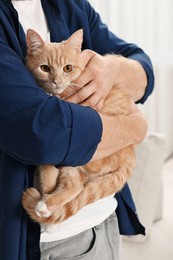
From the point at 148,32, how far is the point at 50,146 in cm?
229

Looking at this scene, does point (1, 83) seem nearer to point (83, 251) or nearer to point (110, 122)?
point (110, 122)

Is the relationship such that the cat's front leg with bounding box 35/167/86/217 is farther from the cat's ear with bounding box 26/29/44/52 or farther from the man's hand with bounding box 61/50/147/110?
the cat's ear with bounding box 26/29/44/52

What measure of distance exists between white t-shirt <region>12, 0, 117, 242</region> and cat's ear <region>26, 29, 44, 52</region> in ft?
0.17

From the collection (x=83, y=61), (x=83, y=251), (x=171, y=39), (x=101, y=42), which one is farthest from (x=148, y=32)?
(x=83, y=251)

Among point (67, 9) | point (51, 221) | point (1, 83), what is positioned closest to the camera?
point (1, 83)

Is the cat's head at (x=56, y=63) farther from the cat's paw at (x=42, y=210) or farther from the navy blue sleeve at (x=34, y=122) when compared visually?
→ the cat's paw at (x=42, y=210)

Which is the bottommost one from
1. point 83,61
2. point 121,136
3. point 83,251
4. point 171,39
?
point 171,39

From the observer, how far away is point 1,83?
2.81 ft

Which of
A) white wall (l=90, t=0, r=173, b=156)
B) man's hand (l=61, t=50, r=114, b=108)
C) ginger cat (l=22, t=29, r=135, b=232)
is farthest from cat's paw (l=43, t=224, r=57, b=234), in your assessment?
white wall (l=90, t=0, r=173, b=156)

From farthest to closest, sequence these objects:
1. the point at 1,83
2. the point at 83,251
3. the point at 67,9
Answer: the point at 67,9
the point at 83,251
the point at 1,83

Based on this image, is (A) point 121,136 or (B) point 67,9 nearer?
(A) point 121,136

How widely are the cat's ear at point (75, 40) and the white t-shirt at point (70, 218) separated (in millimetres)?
89

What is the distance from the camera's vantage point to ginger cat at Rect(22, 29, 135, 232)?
3.34 feet

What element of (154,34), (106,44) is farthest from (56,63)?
(154,34)
